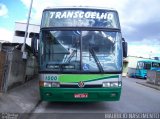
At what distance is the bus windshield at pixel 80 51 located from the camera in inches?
393

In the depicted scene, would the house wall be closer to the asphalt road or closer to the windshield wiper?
the asphalt road

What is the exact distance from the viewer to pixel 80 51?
10.1 m

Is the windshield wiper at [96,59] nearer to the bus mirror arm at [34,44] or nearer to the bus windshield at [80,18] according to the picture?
the bus windshield at [80,18]

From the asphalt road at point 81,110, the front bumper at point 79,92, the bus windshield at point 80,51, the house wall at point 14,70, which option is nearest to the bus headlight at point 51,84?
the front bumper at point 79,92

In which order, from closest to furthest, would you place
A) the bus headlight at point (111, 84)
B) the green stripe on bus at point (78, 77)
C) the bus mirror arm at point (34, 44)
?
the green stripe on bus at point (78, 77), the bus headlight at point (111, 84), the bus mirror arm at point (34, 44)

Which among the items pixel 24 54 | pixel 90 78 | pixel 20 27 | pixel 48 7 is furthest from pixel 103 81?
pixel 20 27

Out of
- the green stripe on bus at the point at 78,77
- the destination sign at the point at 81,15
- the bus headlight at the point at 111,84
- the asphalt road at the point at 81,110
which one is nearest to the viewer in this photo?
the asphalt road at the point at 81,110

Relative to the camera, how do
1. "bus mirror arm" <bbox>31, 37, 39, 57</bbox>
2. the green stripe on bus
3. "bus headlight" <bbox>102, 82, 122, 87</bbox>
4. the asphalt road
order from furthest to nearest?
"bus mirror arm" <bbox>31, 37, 39, 57</bbox> → "bus headlight" <bbox>102, 82, 122, 87</bbox> → the green stripe on bus → the asphalt road

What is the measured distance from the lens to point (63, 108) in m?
10.8

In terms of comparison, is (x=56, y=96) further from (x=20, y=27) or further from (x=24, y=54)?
(x=20, y=27)

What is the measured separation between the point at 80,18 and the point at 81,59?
5.52 ft

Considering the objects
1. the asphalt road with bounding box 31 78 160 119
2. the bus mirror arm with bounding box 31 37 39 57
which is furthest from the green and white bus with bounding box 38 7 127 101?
the asphalt road with bounding box 31 78 160 119

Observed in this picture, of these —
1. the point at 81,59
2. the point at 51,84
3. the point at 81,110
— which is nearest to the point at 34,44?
the point at 51,84

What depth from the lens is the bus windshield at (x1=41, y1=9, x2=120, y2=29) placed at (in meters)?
10.6
